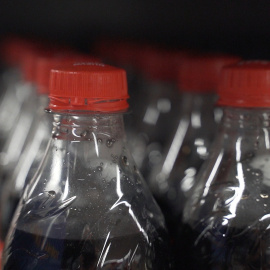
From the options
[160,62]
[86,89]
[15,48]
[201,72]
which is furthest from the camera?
[15,48]

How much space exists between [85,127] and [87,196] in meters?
0.07

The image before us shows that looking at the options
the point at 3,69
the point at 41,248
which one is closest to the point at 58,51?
the point at 3,69

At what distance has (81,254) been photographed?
21.0 inches

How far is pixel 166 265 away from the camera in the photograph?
1.92 feet

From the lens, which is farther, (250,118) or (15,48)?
(15,48)

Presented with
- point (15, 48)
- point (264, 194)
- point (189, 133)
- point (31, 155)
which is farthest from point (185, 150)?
point (15, 48)

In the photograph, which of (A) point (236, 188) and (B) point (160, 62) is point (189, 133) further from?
(A) point (236, 188)

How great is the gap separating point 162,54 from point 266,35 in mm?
186

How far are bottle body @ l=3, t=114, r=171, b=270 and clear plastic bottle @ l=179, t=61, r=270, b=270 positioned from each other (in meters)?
0.05

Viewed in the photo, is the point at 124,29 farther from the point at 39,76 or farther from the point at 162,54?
the point at 39,76

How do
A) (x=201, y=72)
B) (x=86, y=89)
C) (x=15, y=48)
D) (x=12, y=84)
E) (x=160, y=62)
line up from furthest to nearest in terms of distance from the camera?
1. (x=12, y=84)
2. (x=15, y=48)
3. (x=160, y=62)
4. (x=201, y=72)
5. (x=86, y=89)

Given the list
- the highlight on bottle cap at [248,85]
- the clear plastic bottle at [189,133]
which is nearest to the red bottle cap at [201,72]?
the clear plastic bottle at [189,133]

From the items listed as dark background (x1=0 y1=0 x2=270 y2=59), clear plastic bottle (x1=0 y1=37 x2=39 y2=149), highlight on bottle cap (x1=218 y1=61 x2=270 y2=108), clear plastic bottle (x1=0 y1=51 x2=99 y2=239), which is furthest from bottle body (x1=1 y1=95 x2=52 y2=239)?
highlight on bottle cap (x1=218 y1=61 x2=270 y2=108)

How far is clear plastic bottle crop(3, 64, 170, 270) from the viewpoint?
0.52 meters
